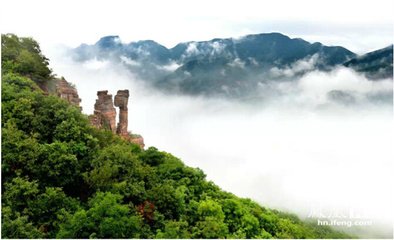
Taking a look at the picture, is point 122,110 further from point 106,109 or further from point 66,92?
point 66,92

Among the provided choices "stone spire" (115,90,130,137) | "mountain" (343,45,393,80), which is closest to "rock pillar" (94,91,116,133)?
"stone spire" (115,90,130,137)

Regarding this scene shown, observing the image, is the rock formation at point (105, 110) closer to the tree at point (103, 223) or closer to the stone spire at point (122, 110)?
the stone spire at point (122, 110)

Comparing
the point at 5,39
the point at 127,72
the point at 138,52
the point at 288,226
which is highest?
the point at 138,52

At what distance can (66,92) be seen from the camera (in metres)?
27.9

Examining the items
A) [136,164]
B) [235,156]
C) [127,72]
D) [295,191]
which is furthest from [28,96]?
[235,156]

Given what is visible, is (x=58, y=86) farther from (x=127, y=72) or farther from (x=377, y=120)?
(x=377, y=120)

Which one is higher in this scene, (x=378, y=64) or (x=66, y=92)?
(x=378, y=64)

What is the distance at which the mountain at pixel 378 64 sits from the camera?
177m

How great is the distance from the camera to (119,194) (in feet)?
55.7

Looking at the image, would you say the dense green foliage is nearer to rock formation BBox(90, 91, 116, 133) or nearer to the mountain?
rock formation BBox(90, 91, 116, 133)

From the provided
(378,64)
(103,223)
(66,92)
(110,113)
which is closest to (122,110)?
(110,113)

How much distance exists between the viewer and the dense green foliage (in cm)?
1524

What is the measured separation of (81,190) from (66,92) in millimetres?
11235

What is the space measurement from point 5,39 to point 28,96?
11.8m
